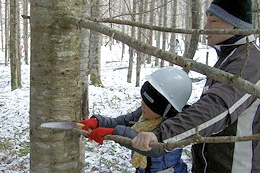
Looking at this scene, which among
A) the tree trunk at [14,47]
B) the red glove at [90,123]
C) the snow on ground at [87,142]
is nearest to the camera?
the red glove at [90,123]

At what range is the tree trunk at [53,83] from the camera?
1684 millimetres

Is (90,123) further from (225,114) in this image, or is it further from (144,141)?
(225,114)

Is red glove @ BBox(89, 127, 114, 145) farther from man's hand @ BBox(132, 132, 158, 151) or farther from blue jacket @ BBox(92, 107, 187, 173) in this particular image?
man's hand @ BBox(132, 132, 158, 151)

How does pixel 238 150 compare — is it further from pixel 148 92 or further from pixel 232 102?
pixel 148 92

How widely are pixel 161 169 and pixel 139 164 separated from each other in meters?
0.14

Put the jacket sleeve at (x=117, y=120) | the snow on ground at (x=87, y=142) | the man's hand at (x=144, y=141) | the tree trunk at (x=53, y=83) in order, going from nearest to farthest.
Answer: the man's hand at (x=144, y=141)
the tree trunk at (x=53, y=83)
the jacket sleeve at (x=117, y=120)
the snow on ground at (x=87, y=142)

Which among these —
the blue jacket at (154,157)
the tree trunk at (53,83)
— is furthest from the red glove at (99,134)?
the tree trunk at (53,83)

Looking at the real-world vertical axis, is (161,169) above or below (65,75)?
below

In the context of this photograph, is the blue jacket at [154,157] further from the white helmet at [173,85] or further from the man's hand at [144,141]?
the white helmet at [173,85]

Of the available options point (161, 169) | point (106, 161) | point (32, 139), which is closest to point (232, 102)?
point (161, 169)

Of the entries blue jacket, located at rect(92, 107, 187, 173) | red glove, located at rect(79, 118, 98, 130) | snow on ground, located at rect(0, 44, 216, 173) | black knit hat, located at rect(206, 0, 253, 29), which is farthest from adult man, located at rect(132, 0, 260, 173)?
snow on ground, located at rect(0, 44, 216, 173)

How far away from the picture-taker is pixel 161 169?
1.85 meters

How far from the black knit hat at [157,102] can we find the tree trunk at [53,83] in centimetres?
44

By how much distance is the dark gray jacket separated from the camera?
4.65 ft
